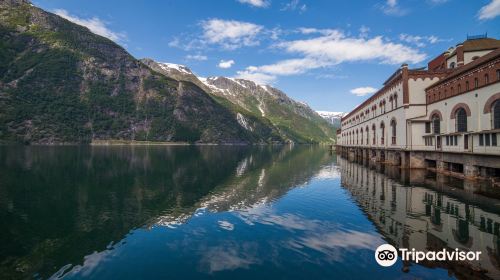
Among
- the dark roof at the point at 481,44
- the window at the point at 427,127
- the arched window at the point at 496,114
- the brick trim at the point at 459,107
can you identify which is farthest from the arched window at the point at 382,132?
the arched window at the point at 496,114

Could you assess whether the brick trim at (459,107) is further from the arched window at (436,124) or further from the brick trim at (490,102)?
the arched window at (436,124)

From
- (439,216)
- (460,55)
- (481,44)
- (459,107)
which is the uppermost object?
(481,44)

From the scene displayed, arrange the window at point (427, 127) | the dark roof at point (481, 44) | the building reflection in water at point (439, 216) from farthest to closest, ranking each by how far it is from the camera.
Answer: the dark roof at point (481, 44)
the window at point (427, 127)
the building reflection in water at point (439, 216)

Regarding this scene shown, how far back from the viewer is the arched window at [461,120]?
44.5 m

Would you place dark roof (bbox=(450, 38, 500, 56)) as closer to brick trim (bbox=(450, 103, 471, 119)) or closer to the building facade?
the building facade

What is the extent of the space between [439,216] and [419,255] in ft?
31.6

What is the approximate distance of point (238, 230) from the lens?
21.9m

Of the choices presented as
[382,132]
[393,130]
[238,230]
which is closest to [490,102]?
[393,130]

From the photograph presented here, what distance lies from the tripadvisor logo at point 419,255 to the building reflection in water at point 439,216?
1.74 ft

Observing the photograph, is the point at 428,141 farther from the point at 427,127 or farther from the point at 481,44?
the point at 481,44

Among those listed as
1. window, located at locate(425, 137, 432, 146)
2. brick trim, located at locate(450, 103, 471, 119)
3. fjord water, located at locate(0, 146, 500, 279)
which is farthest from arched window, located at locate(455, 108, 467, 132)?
fjord water, located at locate(0, 146, 500, 279)

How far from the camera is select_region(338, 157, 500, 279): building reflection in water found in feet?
52.2

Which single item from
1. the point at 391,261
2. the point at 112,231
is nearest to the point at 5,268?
the point at 112,231

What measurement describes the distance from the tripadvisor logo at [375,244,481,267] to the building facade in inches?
1034
